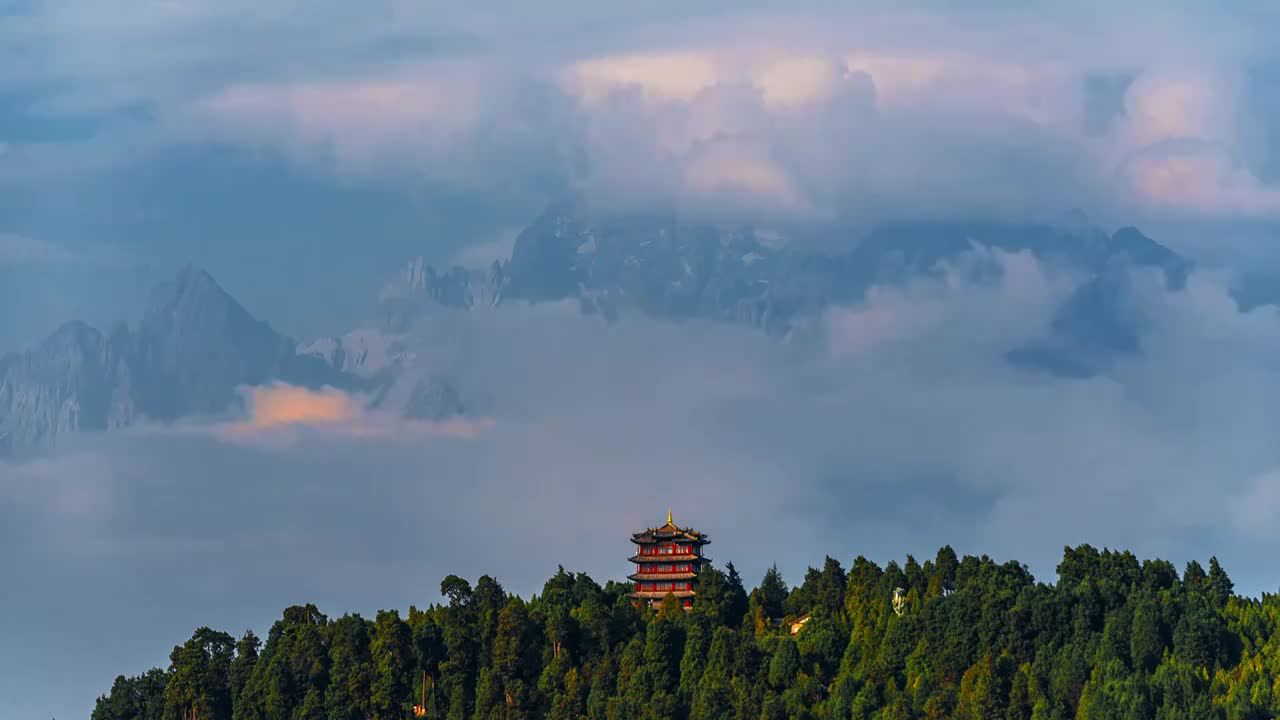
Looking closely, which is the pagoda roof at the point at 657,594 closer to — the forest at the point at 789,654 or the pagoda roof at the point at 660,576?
the pagoda roof at the point at 660,576

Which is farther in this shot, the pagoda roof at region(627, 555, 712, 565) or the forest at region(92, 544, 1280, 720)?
the pagoda roof at region(627, 555, 712, 565)

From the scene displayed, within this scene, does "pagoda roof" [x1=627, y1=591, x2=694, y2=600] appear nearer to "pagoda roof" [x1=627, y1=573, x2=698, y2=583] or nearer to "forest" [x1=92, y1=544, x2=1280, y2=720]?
Answer: "pagoda roof" [x1=627, y1=573, x2=698, y2=583]

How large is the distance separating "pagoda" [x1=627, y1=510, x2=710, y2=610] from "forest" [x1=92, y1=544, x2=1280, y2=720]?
1189cm

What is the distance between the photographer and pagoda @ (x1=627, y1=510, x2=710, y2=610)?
141 metres

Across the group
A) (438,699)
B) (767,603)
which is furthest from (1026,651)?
(438,699)

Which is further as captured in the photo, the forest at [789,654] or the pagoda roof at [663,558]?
the pagoda roof at [663,558]

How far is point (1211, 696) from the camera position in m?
104

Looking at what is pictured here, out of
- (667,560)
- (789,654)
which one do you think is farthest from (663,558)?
(789,654)

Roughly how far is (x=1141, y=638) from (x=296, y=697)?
38535 mm

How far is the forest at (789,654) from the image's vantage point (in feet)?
354

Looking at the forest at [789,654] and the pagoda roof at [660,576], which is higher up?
the pagoda roof at [660,576]

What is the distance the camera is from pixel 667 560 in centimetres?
14200

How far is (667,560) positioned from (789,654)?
2694cm

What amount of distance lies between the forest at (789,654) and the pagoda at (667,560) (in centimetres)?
1189
